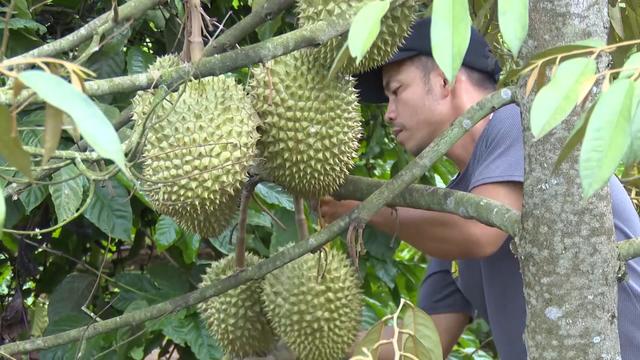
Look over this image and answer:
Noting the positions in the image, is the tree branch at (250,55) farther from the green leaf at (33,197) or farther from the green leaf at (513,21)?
the green leaf at (33,197)

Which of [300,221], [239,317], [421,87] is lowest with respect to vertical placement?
[239,317]

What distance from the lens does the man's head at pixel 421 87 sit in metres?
1.73

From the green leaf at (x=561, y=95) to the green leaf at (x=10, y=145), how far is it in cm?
33

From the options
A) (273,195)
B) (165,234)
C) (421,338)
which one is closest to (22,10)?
(165,234)

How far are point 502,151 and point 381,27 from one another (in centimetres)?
35

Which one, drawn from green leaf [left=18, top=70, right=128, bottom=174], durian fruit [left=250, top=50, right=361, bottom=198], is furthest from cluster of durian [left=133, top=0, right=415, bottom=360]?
green leaf [left=18, top=70, right=128, bottom=174]

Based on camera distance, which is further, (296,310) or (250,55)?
(296,310)

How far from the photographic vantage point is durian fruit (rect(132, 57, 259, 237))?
1.22m

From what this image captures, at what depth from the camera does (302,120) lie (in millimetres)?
1304

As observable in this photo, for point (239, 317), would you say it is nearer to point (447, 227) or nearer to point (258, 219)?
point (447, 227)

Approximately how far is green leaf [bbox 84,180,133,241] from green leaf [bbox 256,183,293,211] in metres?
0.28

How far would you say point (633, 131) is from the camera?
0.64 meters

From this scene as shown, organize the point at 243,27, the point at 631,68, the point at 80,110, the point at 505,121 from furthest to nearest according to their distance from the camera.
Result: the point at 505,121 < the point at 243,27 < the point at 631,68 < the point at 80,110

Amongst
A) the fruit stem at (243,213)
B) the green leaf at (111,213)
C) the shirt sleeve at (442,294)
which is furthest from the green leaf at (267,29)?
the shirt sleeve at (442,294)
